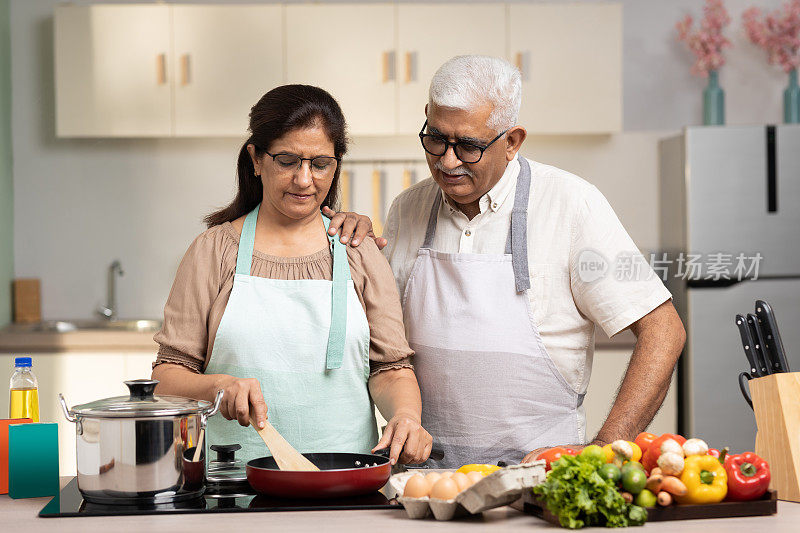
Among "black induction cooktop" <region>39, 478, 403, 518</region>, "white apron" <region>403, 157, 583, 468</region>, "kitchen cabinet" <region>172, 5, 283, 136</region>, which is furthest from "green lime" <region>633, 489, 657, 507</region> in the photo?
"kitchen cabinet" <region>172, 5, 283, 136</region>

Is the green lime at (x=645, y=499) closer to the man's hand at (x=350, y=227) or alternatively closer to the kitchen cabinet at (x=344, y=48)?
the man's hand at (x=350, y=227)

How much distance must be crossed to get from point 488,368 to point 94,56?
2658 millimetres

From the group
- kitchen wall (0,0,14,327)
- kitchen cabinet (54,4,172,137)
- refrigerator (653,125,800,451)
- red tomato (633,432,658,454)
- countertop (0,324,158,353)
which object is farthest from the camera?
kitchen wall (0,0,14,327)

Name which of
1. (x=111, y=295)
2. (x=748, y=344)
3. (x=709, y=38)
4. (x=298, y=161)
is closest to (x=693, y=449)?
(x=748, y=344)

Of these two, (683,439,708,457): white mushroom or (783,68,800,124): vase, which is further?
(783,68,800,124): vase

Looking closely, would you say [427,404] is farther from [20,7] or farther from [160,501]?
[20,7]

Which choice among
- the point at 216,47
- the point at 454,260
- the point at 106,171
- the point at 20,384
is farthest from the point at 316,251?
the point at 106,171

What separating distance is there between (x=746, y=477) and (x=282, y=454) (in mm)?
685

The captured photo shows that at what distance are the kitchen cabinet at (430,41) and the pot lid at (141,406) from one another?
2.60m

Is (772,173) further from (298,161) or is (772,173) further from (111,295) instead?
(111,295)

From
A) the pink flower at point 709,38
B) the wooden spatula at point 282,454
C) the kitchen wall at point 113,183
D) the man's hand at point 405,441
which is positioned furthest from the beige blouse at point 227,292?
the pink flower at point 709,38

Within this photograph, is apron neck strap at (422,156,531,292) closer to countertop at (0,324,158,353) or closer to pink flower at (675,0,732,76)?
countertop at (0,324,158,353)

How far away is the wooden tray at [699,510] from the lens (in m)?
1.26

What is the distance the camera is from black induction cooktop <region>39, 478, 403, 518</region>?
4.33ft
